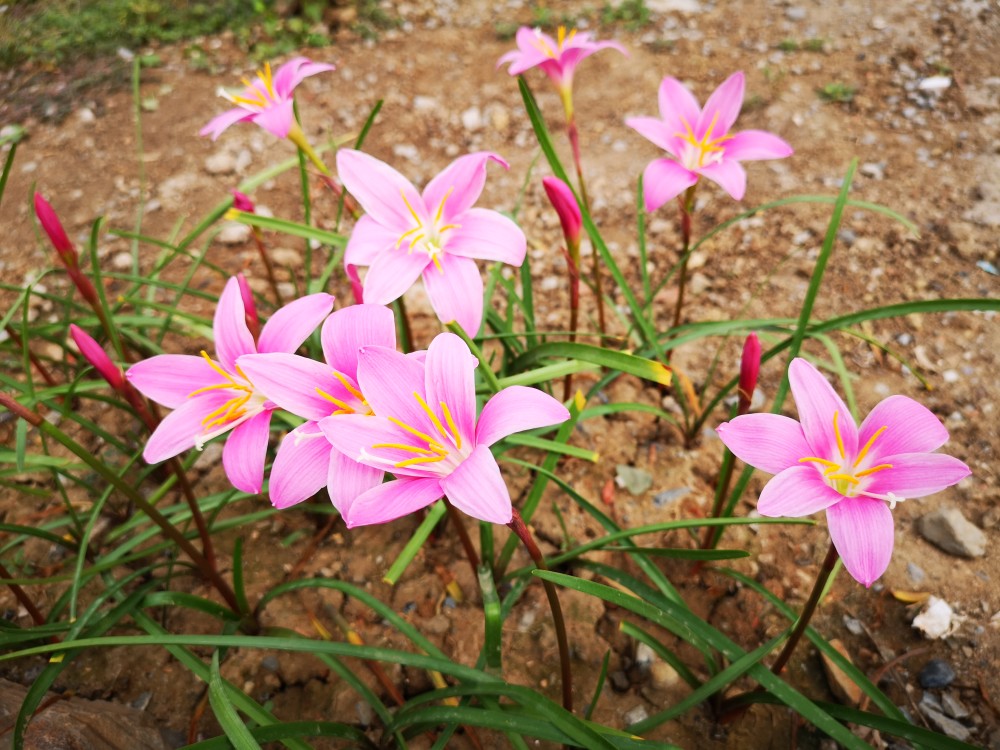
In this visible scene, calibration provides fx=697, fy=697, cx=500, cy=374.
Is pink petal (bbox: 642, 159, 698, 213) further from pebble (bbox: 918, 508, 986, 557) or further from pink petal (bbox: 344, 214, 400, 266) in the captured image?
pebble (bbox: 918, 508, 986, 557)

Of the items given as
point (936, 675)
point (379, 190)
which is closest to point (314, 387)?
point (379, 190)

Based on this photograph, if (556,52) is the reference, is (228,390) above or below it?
below

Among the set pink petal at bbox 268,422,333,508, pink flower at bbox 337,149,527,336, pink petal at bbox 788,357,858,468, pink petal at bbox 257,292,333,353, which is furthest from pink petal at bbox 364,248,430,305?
pink petal at bbox 788,357,858,468

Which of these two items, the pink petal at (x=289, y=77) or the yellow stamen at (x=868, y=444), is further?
the pink petal at (x=289, y=77)

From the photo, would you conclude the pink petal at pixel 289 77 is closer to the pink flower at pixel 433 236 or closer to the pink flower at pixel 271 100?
the pink flower at pixel 271 100

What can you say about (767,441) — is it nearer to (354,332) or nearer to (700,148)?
(354,332)

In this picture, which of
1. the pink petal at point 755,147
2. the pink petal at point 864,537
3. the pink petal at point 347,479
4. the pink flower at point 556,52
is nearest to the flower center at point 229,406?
the pink petal at point 347,479
